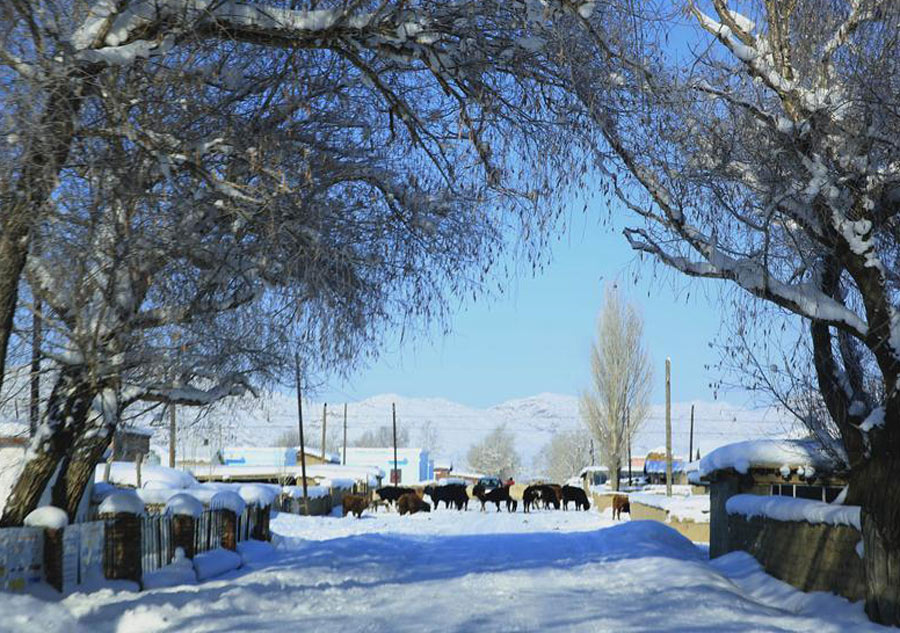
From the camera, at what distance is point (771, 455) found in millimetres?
22594

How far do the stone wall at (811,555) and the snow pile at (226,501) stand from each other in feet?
33.1

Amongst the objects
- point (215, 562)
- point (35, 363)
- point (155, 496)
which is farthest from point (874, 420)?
point (155, 496)

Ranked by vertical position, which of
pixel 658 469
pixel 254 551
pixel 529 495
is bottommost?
pixel 658 469

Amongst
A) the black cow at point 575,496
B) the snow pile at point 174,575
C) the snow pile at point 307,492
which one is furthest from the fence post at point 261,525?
the black cow at point 575,496

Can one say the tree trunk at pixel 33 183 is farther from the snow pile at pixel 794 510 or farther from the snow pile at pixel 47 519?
the snow pile at pixel 794 510

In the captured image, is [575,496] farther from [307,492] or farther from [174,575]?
[174,575]

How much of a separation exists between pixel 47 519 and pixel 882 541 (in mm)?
10453

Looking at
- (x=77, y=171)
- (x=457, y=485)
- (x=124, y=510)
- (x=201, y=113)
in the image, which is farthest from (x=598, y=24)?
(x=457, y=485)

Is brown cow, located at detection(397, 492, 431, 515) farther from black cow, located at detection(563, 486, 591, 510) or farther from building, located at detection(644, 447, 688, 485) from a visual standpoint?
building, located at detection(644, 447, 688, 485)

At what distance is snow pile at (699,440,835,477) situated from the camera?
2186 centimetres

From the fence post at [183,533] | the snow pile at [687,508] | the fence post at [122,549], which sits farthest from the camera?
the snow pile at [687,508]

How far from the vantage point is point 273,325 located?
48.9ft

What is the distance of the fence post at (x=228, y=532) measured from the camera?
22125 millimetres

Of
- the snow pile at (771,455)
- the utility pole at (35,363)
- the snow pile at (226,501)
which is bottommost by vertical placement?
the snow pile at (226,501)
